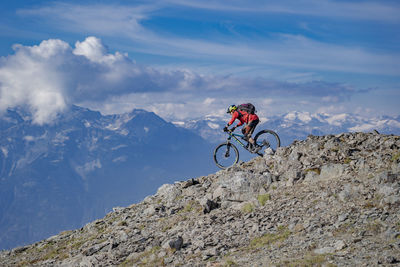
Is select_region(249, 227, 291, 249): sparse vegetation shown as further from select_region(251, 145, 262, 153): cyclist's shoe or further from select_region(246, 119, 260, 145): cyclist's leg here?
select_region(246, 119, 260, 145): cyclist's leg

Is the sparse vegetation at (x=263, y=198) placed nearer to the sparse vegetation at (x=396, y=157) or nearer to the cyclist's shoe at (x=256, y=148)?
the cyclist's shoe at (x=256, y=148)

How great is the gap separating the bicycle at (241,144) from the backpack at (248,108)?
1704 millimetres

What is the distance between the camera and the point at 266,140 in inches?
1031

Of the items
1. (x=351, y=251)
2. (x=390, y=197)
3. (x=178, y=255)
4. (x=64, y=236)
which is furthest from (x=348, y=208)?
(x=64, y=236)

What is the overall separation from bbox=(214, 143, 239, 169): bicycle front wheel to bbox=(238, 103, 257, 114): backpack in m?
3.24

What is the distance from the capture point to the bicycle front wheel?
27.3 metres

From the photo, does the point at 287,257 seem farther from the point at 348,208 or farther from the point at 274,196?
the point at 274,196

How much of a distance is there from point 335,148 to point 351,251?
11067 mm

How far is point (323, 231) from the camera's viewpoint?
1441cm

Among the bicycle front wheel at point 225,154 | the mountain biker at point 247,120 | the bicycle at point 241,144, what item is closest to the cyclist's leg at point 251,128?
the mountain biker at point 247,120

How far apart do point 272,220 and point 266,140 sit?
1015cm

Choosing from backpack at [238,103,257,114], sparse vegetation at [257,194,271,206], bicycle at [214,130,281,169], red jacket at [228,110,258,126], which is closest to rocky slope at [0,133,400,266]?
sparse vegetation at [257,194,271,206]

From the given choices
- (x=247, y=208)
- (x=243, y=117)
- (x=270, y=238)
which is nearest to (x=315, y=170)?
(x=247, y=208)

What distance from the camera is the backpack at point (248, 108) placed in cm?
2545
